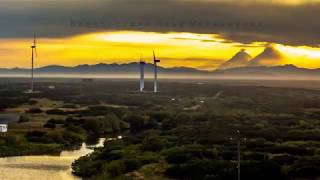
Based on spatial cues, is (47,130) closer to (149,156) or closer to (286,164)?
(149,156)

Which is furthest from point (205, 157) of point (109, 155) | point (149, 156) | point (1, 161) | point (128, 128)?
point (128, 128)

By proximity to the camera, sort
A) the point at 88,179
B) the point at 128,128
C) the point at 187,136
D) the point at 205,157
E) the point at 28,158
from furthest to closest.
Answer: the point at 128,128, the point at 187,136, the point at 28,158, the point at 205,157, the point at 88,179

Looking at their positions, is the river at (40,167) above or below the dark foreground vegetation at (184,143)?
below

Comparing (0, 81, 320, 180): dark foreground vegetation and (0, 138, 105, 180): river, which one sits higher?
(0, 81, 320, 180): dark foreground vegetation

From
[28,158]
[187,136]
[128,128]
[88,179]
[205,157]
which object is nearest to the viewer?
[88,179]

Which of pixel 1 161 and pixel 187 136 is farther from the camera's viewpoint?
pixel 187 136

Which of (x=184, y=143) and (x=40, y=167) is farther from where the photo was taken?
(x=184, y=143)

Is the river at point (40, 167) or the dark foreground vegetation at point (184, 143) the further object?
the river at point (40, 167)

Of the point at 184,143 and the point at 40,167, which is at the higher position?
the point at 184,143
